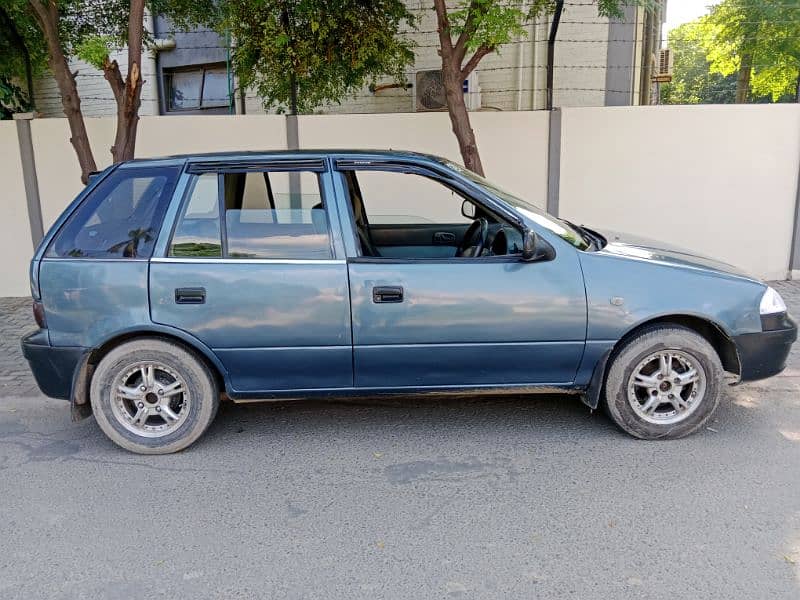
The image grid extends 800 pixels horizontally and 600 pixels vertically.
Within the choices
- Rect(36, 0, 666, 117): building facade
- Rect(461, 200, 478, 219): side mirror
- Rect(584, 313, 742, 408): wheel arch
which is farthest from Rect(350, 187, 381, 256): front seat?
Rect(36, 0, 666, 117): building facade

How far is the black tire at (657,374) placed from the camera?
3908 mm

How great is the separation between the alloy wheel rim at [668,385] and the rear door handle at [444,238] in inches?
76.8

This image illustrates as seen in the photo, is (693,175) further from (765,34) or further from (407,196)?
(765,34)

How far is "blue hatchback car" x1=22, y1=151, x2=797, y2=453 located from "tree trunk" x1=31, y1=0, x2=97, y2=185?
2981 mm

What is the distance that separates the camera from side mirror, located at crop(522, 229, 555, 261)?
12.4ft

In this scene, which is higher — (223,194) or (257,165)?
(257,165)

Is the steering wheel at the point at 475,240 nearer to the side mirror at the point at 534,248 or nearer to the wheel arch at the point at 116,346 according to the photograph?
the side mirror at the point at 534,248

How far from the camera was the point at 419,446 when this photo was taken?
13.4 ft

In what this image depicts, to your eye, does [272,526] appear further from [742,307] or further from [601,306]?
[742,307]

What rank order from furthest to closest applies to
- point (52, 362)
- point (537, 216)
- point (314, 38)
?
point (314, 38)
point (537, 216)
point (52, 362)

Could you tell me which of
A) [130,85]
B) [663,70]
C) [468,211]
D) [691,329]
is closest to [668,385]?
[691,329]

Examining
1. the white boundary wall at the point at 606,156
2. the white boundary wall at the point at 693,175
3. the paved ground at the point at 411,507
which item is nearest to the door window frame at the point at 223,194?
the paved ground at the point at 411,507

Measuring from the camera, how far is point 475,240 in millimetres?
4820

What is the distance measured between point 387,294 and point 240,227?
1.01 metres
